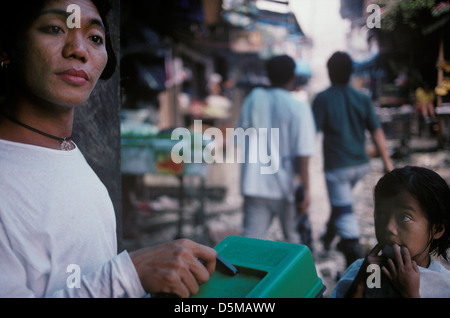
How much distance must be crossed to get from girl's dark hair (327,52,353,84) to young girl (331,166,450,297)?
1.98 meters

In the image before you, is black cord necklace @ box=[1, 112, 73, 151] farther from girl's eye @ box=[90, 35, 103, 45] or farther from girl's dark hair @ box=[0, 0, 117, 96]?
girl's eye @ box=[90, 35, 103, 45]

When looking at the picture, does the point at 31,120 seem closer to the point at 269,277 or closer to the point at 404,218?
the point at 269,277

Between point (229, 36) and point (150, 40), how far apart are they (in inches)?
346

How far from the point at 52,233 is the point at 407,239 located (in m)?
0.89

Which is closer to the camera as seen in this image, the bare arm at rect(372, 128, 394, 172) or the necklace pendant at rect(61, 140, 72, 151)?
the necklace pendant at rect(61, 140, 72, 151)

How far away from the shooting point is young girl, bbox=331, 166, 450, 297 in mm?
889

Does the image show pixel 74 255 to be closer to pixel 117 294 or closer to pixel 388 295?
pixel 117 294

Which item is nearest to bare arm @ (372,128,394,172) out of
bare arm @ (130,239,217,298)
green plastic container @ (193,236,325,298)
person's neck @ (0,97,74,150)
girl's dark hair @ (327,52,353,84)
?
girl's dark hair @ (327,52,353,84)

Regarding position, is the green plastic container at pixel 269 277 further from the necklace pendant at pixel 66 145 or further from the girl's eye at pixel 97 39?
the girl's eye at pixel 97 39

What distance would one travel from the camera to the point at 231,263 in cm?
99

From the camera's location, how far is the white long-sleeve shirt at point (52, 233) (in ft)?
2.89

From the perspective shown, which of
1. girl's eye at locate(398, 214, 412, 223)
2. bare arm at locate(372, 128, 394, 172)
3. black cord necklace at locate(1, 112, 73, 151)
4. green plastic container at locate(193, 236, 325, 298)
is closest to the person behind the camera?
green plastic container at locate(193, 236, 325, 298)

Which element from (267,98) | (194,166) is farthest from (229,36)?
(267,98)

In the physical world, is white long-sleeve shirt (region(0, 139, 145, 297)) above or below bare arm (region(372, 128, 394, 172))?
below
